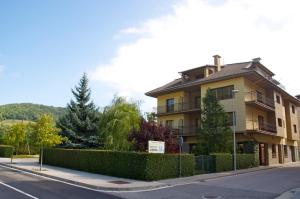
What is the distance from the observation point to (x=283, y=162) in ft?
137

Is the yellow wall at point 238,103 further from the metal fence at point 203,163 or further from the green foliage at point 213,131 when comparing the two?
the metal fence at point 203,163

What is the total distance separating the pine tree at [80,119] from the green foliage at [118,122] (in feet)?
3.35

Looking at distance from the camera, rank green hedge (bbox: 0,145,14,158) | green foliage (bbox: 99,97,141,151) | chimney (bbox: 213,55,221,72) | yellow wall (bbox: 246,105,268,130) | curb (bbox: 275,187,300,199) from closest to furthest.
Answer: curb (bbox: 275,187,300,199), green foliage (bbox: 99,97,141,151), yellow wall (bbox: 246,105,268,130), chimney (bbox: 213,55,221,72), green hedge (bbox: 0,145,14,158)

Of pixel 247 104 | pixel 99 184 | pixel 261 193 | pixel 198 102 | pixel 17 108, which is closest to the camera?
pixel 261 193

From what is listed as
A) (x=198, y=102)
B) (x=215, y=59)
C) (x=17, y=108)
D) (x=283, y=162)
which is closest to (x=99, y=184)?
(x=198, y=102)

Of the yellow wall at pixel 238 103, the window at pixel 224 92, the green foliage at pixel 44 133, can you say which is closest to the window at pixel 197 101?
the window at pixel 224 92

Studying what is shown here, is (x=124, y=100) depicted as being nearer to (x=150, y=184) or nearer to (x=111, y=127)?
(x=111, y=127)

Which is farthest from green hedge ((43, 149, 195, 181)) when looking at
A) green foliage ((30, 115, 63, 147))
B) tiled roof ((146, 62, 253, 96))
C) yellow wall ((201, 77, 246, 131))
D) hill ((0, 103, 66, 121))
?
hill ((0, 103, 66, 121))

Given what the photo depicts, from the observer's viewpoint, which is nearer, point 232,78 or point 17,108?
point 232,78

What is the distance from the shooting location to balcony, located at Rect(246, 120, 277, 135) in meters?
34.2

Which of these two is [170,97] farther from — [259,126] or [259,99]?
[259,126]

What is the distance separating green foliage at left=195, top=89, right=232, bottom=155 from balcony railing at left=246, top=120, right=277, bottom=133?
4.08 meters

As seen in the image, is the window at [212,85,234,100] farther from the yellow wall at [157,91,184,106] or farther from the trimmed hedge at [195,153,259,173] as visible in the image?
the trimmed hedge at [195,153,259,173]

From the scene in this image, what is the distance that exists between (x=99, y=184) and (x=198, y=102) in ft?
85.2
